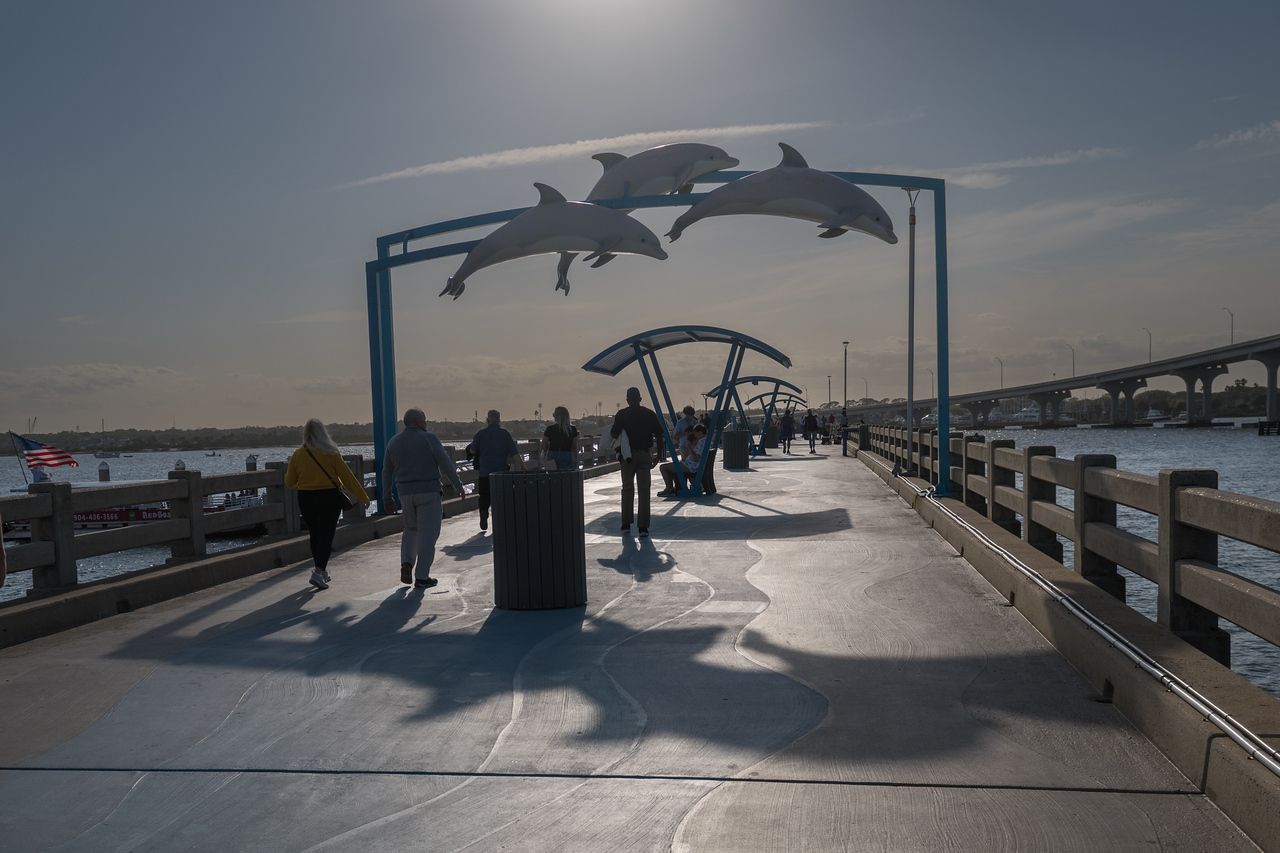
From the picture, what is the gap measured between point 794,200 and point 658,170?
3636 millimetres

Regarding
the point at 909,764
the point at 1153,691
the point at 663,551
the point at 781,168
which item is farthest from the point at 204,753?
the point at 781,168

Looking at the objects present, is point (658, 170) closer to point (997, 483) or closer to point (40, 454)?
point (997, 483)

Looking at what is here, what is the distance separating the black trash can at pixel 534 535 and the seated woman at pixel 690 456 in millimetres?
12868

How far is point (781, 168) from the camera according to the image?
46.8 ft

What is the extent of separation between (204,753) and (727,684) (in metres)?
2.70

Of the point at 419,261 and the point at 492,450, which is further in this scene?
the point at 419,261

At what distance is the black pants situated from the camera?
424 inches

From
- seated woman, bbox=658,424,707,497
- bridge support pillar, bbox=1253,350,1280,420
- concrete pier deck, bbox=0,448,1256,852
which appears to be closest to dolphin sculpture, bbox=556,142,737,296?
seated woman, bbox=658,424,707,497

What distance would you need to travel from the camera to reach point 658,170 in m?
17.1

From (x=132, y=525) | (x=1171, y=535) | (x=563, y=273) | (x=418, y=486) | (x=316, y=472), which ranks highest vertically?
(x=563, y=273)

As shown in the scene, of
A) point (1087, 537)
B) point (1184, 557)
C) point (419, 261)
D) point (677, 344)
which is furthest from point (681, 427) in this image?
point (1184, 557)

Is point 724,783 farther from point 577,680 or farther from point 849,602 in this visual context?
point 849,602

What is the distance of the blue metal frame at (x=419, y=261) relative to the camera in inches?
663

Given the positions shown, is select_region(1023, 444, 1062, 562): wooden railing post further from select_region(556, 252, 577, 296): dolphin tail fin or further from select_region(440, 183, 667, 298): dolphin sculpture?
select_region(556, 252, 577, 296): dolphin tail fin
